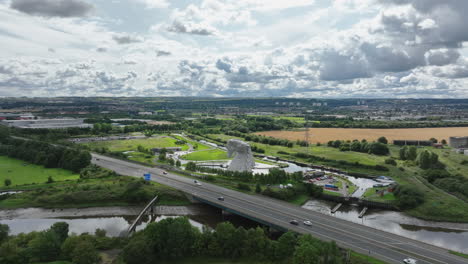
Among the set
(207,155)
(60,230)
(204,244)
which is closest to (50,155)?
(207,155)

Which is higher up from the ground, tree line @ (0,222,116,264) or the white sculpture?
the white sculpture

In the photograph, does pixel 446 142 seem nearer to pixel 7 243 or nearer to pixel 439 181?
pixel 439 181

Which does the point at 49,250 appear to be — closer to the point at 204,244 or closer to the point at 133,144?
the point at 204,244

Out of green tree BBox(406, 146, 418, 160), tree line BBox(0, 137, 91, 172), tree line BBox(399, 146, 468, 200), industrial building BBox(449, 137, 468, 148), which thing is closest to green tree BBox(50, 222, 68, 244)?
tree line BBox(0, 137, 91, 172)

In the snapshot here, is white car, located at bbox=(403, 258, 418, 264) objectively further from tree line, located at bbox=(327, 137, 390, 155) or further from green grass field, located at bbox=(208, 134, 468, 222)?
tree line, located at bbox=(327, 137, 390, 155)

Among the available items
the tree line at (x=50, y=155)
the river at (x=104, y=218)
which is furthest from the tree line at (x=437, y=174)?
the tree line at (x=50, y=155)

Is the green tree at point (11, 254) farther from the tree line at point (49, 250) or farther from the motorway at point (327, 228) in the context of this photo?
the motorway at point (327, 228)
